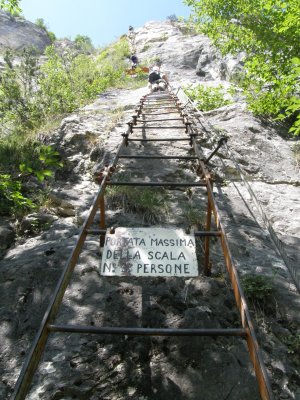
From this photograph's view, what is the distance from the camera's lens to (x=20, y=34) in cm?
2820

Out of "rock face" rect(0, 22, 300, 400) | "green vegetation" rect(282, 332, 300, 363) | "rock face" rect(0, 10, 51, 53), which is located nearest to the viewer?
"rock face" rect(0, 22, 300, 400)

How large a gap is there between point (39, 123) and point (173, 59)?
10642mm

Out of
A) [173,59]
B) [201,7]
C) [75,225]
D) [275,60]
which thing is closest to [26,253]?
[75,225]

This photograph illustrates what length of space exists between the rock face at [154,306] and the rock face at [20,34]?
2579 cm

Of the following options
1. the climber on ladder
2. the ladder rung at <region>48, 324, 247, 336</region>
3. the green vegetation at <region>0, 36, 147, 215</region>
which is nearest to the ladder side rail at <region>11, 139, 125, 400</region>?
the ladder rung at <region>48, 324, 247, 336</region>

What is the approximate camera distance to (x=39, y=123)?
800 centimetres

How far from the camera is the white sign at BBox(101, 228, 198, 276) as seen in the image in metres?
2.33

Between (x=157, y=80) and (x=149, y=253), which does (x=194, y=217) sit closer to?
(x=149, y=253)

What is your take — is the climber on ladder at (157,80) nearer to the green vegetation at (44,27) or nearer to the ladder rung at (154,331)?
the ladder rung at (154,331)

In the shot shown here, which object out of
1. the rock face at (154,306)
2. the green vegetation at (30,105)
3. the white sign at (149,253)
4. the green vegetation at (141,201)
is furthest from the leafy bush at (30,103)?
the white sign at (149,253)

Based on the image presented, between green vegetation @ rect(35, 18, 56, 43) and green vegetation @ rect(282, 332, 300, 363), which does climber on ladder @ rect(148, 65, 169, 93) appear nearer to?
green vegetation @ rect(282, 332, 300, 363)

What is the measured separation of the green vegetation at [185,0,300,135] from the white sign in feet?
13.3

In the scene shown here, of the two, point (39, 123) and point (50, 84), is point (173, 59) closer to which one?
point (50, 84)

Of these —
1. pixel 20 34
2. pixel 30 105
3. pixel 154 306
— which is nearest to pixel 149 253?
pixel 154 306
